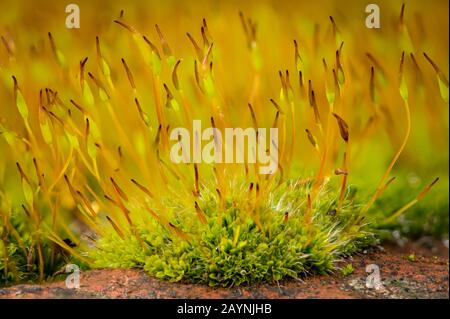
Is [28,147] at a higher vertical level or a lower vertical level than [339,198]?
higher

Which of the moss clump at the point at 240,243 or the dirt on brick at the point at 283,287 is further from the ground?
the moss clump at the point at 240,243

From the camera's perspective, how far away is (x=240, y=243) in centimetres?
263

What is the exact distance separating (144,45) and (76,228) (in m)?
1.34

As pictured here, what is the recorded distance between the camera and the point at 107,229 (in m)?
2.95

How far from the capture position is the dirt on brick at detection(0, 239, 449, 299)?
259 centimetres

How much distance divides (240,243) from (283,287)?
251 mm

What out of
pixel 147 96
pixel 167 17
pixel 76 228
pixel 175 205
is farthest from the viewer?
pixel 167 17

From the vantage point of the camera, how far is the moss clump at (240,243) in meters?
2.64

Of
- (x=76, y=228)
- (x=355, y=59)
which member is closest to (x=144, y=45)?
(x=76, y=228)

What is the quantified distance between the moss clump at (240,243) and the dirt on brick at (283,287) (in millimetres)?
44

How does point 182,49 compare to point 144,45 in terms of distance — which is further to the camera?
point 182,49

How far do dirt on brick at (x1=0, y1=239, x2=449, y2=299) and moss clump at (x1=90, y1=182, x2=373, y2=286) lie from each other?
0.14 ft

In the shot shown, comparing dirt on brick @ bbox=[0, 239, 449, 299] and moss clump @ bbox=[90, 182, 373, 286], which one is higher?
moss clump @ bbox=[90, 182, 373, 286]

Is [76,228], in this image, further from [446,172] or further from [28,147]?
[446,172]
